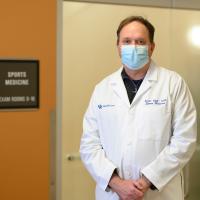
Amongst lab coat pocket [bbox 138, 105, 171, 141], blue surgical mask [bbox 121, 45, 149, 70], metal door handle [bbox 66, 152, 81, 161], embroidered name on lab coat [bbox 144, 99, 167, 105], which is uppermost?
blue surgical mask [bbox 121, 45, 149, 70]

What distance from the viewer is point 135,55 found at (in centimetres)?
166

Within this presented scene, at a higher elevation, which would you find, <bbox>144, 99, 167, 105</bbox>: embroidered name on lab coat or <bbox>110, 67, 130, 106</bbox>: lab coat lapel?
<bbox>110, 67, 130, 106</bbox>: lab coat lapel

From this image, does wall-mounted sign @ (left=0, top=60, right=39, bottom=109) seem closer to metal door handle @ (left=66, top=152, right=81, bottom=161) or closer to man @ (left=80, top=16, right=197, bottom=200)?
metal door handle @ (left=66, top=152, right=81, bottom=161)

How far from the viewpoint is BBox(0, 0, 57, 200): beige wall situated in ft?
7.03

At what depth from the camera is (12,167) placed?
2.18 metres

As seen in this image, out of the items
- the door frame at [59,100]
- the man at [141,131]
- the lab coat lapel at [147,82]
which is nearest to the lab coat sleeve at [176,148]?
the man at [141,131]

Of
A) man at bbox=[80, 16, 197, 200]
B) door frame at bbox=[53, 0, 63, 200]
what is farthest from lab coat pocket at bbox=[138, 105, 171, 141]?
door frame at bbox=[53, 0, 63, 200]

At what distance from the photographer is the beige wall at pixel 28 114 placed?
2.14 metres

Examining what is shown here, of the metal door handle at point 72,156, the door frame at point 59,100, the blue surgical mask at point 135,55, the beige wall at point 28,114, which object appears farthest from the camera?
the metal door handle at point 72,156

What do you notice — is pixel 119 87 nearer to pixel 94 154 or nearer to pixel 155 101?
pixel 155 101

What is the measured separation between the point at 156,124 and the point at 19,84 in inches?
37.4

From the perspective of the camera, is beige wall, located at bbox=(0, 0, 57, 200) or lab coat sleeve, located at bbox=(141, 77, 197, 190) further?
beige wall, located at bbox=(0, 0, 57, 200)

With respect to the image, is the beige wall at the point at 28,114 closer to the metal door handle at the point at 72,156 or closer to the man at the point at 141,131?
the metal door handle at the point at 72,156

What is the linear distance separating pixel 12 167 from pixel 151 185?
95 cm
